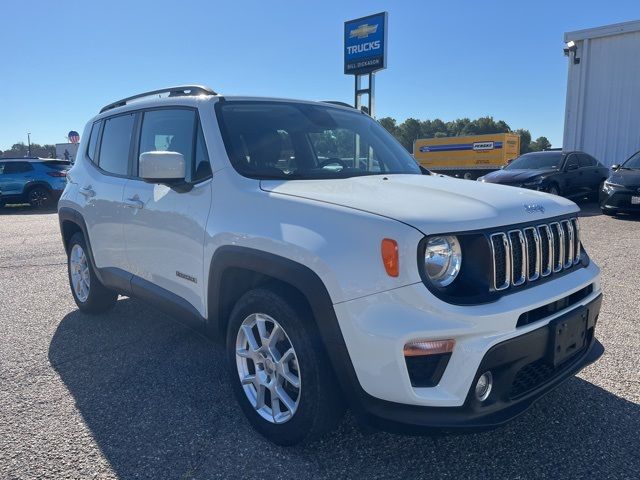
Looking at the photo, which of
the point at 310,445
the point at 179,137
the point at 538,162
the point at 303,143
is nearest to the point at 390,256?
the point at 310,445

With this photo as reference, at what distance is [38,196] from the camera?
16344 millimetres

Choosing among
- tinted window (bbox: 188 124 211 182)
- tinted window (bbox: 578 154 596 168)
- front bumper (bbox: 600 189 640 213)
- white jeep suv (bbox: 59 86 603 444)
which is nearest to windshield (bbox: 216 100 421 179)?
white jeep suv (bbox: 59 86 603 444)

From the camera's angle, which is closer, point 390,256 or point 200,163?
point 390,256

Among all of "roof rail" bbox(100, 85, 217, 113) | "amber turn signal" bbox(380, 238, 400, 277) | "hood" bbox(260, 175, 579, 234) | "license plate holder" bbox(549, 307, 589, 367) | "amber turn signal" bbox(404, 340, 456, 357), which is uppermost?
"roof rail" bbox(100, 85, 217, 113)

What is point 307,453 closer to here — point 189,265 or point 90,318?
point 189,265

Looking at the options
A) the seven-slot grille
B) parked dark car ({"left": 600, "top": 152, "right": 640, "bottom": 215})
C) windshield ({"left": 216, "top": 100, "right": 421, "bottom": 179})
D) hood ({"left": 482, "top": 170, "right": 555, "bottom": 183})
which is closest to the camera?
the seven-slot grille

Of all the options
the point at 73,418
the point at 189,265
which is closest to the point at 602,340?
the point at 189,265

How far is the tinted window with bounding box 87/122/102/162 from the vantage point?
474 cm

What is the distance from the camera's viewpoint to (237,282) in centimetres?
297

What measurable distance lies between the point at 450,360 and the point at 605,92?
17003 millimetres

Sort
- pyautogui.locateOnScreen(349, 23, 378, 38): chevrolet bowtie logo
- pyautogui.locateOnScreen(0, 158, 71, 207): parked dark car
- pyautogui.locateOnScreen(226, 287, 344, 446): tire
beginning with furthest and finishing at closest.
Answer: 1. pyautogui.locateOnScreen(0, 158, 71, 207): parked dark car
2. pyautogui.locateOnScreen(349, 23, 378, 38): chevrolet bowtie logo
3. pyautogui.locateOnScreen(226, 287, 344, 446): tire

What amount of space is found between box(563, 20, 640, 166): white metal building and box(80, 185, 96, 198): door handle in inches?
636

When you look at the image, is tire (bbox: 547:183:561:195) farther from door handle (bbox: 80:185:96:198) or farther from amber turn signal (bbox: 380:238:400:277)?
amber turn signal (bbox: 380:238:400:277)

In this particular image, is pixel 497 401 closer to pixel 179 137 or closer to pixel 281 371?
pixel 281 371
